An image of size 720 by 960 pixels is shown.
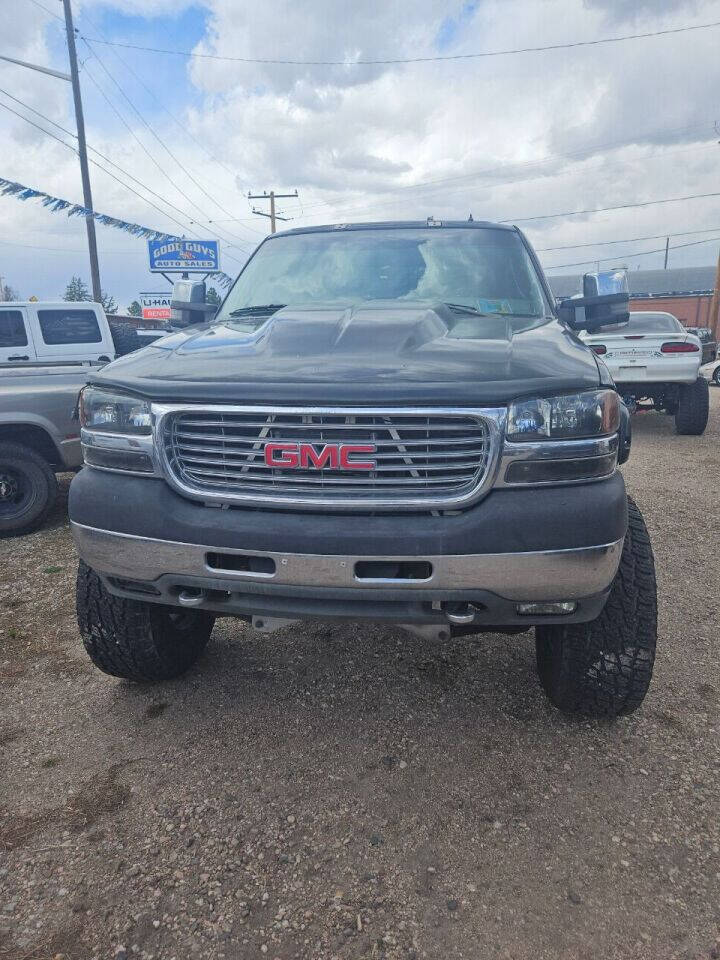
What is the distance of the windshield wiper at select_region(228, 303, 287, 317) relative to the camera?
3.29 meters

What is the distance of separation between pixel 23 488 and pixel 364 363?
4314 millimetres

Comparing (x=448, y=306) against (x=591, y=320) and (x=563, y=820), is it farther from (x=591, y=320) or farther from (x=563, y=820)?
(x=563, y=820)

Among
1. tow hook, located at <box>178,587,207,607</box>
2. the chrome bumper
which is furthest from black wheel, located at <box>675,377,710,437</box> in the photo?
tow hook, located at <box>178,587,207,607</box>

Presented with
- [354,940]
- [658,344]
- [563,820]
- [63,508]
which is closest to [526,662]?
[563,820]

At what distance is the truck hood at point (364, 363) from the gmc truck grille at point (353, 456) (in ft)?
0.20

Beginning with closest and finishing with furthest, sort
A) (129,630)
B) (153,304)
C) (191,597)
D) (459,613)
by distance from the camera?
(459,613)
(191,597)
(129,630)
(153,304)

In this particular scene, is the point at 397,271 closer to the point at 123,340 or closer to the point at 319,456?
the point at 319,456

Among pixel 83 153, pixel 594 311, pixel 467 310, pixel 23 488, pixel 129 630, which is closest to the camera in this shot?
pixel 129 630

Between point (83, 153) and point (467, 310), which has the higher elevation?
point (83, 153)

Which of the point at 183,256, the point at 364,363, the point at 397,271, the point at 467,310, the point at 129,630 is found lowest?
the point at 129,630

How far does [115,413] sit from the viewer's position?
2.26m

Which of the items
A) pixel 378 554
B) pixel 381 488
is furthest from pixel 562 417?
pixel 378 554

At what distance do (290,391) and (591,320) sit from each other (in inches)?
81.4

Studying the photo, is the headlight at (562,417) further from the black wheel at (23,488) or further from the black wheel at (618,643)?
the black wheel at (23,488)
